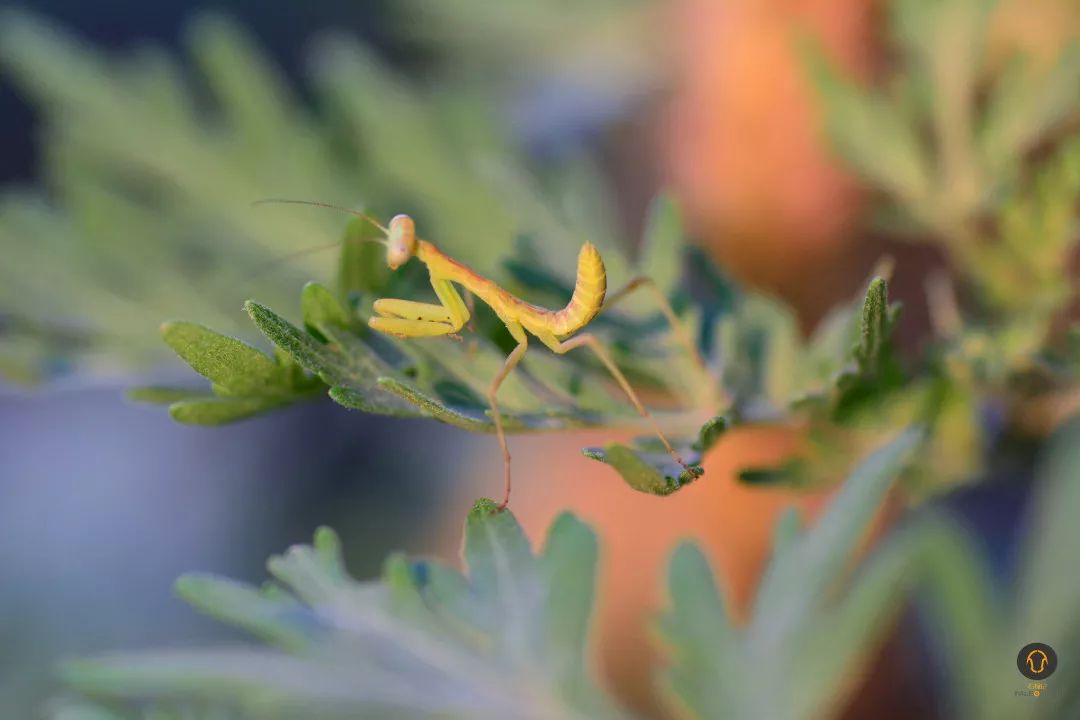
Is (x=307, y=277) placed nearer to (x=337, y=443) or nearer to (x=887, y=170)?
(x=887, y=170)

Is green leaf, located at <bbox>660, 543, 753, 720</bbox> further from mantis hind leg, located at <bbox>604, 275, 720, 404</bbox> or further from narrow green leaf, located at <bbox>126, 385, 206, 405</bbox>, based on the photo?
narrow green leaf, located at <bbox>126, 385, 206, 405</bbox>

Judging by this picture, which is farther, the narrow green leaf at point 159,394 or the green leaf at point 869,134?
the green leaf at point 869,134

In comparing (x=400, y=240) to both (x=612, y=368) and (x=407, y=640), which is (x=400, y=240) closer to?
(x=612, y=368)

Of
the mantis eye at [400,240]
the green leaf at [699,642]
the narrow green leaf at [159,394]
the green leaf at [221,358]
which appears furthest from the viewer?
the mantis eye at [400,240]

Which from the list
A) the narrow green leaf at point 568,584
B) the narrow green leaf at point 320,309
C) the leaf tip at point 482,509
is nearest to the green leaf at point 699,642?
the narrow green leaf at point 568,584

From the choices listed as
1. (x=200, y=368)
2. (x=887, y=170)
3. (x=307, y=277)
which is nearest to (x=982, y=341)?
(x=887, y=170)

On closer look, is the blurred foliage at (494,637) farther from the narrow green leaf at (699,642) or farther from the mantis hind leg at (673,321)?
the mantis hind leg at (673,321)

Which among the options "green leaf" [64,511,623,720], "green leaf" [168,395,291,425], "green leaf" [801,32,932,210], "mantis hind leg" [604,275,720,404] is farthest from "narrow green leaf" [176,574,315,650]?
"green leaf" [801,32,932,210]

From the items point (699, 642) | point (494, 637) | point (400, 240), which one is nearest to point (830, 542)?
point (699, 642)
